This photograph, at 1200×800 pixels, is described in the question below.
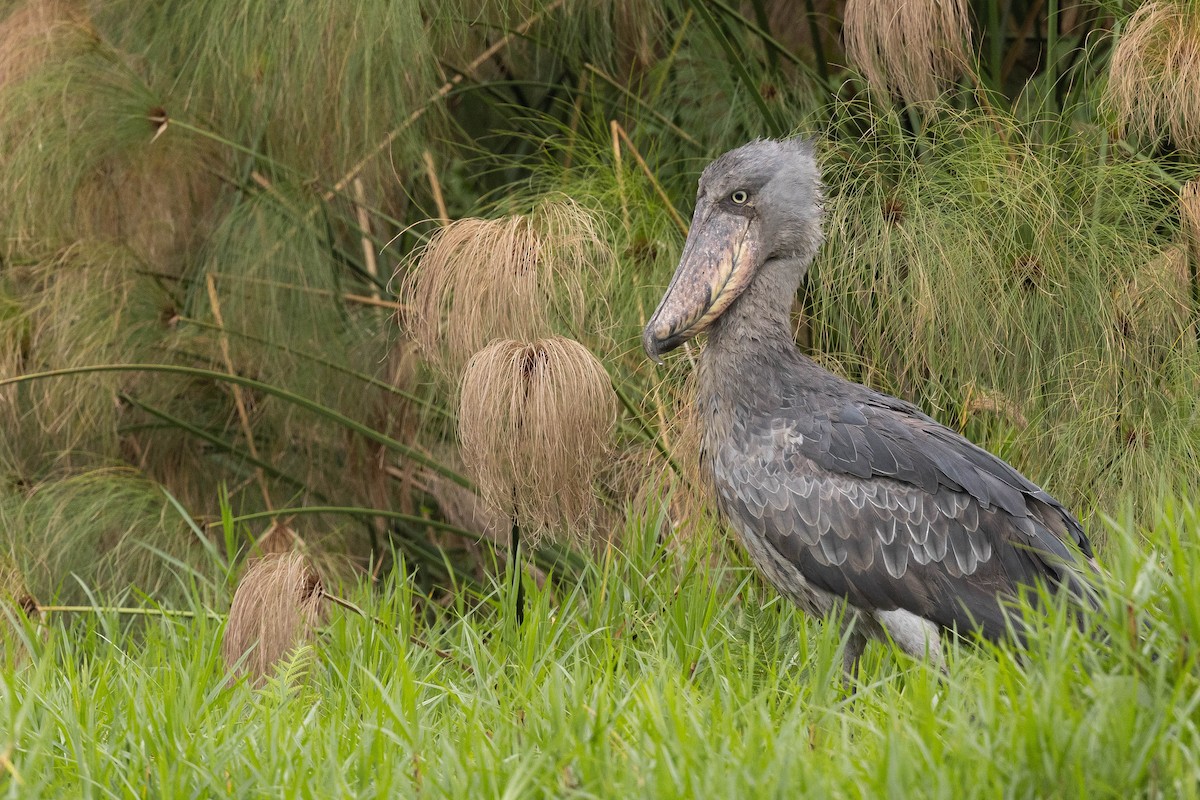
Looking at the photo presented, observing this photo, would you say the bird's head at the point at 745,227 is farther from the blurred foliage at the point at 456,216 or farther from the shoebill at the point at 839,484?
the blurred foliage at the point at 456,216

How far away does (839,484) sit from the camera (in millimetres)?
3326

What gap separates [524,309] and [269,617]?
0.92m

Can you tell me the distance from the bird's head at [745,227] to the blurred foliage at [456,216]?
29cm

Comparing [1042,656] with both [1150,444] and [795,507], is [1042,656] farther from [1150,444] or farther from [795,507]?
[1150,444]

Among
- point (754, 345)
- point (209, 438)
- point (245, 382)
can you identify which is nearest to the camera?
point (754, 345)

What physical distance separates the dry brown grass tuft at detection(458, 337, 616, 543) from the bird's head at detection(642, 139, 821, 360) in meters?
0.38

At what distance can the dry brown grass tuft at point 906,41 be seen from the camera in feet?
12.1

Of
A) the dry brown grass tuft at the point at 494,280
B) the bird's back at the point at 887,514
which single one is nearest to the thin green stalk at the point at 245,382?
the dry brown grass tuft at the point at 494,280

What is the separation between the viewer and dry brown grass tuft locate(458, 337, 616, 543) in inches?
124

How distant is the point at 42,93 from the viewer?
4422 millimetres

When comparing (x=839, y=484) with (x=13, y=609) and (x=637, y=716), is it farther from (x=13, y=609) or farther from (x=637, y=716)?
(x=13, y=609)

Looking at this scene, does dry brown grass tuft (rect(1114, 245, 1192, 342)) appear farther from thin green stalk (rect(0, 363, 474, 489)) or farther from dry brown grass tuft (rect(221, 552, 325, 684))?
dry brown grass tuft (rect(221, 552, 325, 684))

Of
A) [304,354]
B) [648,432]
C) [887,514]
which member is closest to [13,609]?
[304,354]

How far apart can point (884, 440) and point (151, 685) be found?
169 cm
